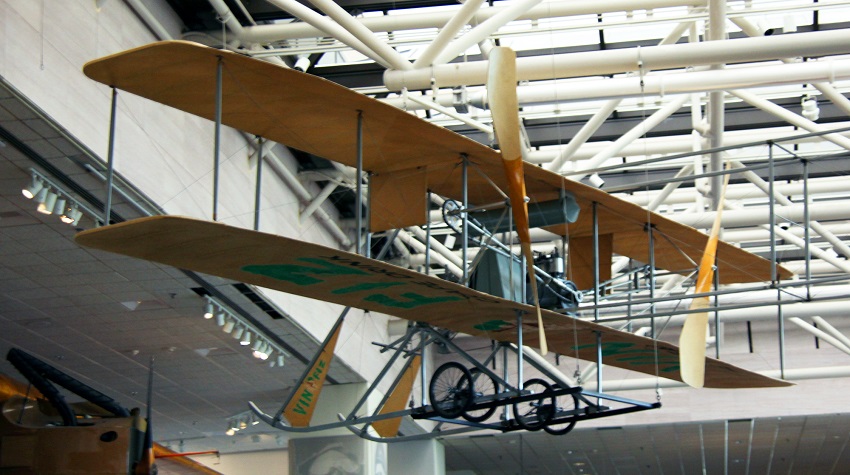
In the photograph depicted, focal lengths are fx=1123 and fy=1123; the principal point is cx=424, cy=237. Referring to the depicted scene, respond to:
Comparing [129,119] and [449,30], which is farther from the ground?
[449,30]

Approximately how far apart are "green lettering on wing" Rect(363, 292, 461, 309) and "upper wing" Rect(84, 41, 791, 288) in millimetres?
1381

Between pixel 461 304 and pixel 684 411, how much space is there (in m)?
20.4

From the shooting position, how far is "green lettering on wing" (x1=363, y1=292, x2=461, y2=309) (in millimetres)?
13297

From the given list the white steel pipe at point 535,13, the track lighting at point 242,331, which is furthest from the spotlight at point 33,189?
the track lighting at point 242,331

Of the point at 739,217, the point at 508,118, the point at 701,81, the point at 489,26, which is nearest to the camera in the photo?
the point at 508,118

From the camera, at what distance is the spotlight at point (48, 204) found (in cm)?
1434

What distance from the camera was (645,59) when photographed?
15445 mm

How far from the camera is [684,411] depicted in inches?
1268

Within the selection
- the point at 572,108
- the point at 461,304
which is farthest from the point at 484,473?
the point at 461,304

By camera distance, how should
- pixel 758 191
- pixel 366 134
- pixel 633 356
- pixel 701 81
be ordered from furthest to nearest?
pixel 758 191 → pixel 633 356 → pixel 701 81 → pixel 366 134

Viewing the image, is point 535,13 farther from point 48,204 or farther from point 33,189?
point 33,189

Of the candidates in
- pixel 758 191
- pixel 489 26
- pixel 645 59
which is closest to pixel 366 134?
pixel 489 26

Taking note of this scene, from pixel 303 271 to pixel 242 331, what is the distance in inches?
359

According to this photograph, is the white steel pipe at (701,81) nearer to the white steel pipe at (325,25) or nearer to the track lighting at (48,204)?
the white steel pipe at (325,25)
